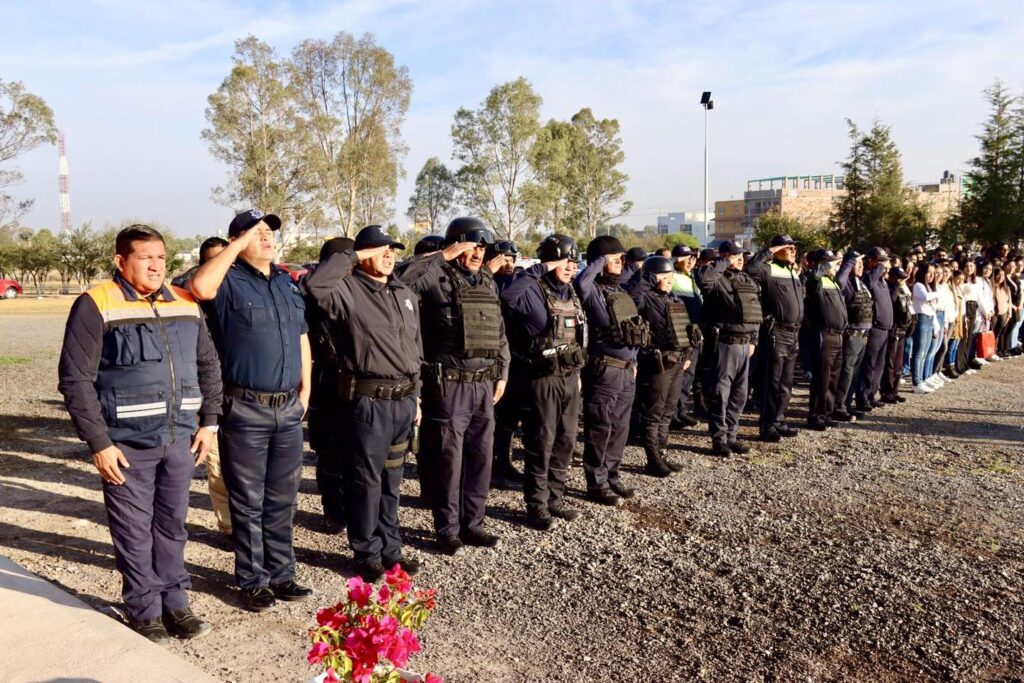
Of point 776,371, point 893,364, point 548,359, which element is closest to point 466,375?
point 548,359

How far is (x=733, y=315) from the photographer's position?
7.27 metres

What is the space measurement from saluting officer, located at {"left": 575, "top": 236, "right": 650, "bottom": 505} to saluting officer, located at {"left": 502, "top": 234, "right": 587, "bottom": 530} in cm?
36

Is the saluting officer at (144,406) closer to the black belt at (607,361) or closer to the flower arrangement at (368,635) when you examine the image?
the flower arrangement at (368,635)

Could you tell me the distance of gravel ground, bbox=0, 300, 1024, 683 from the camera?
3.42 metres

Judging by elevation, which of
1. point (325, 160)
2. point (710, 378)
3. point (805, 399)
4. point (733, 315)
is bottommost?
point (805, 399)

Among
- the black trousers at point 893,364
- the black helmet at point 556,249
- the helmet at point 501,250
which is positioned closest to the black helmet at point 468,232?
the helmet at point 501,250

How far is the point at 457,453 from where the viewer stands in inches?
186

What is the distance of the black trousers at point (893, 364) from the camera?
1009cm

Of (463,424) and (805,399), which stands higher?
(463,424)

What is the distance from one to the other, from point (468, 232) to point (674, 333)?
238 centimetres

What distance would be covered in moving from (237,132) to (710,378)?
3374cm

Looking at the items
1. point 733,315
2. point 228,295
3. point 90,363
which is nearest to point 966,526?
point 733,315

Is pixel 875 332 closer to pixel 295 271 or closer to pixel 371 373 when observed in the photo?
pixel 371 373

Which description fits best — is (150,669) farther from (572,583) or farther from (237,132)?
(237,132)
